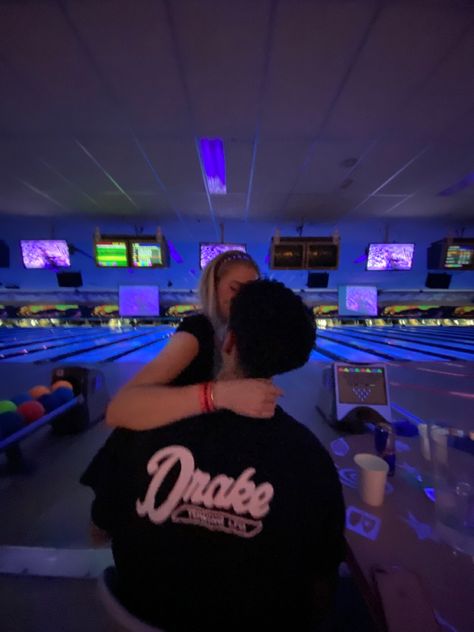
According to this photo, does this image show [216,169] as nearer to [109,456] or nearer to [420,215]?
[109,456]

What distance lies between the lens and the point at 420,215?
6168 millimetres

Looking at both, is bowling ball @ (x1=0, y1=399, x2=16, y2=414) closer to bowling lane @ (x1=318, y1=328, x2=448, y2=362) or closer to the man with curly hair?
the man with curly hair

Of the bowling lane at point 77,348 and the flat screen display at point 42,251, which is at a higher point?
the flat screen display at point 42,251

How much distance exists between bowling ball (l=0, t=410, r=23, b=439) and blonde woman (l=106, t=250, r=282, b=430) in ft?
4.28

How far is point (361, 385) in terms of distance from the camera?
6.32 feet

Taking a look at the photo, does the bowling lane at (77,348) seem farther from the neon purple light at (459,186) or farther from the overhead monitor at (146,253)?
the neon purple light at (459,186)

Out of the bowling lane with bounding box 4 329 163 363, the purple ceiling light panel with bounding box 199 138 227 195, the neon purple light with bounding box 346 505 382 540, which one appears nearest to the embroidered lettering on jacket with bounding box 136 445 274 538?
the neon purple light with bounding box 346 505 382 540

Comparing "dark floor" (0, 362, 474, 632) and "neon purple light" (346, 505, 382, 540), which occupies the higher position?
"neon purple light" (346, 505, 382, 540)

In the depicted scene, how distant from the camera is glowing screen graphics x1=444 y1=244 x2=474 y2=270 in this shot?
241 inches

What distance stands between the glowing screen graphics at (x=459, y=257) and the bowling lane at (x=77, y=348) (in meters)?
7.10

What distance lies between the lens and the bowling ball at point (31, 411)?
1.94 meters

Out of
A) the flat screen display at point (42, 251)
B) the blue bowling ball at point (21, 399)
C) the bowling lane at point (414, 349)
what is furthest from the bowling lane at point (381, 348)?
the flat screen display at point (42, 251)

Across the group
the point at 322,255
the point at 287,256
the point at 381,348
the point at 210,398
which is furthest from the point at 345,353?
the point at 210,398

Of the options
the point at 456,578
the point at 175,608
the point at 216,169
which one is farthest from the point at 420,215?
the point at 175,608
